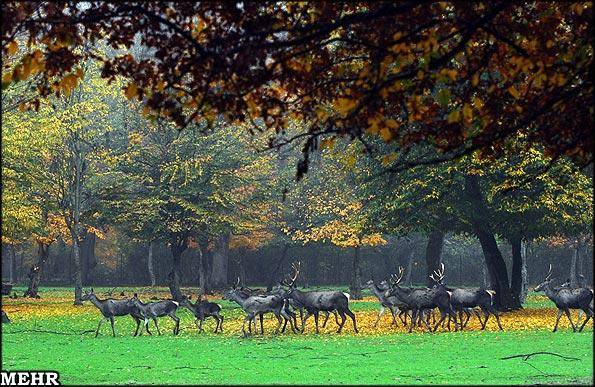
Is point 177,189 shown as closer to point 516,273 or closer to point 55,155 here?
point 55,155

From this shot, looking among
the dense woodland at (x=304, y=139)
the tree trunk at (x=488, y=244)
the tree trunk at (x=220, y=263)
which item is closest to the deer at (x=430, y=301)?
the dense woodland at (x=304, y=139)

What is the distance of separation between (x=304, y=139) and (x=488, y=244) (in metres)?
19.3

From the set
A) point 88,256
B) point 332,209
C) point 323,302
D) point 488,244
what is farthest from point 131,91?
point 88,256

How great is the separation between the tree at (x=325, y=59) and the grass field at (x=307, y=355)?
6634mm

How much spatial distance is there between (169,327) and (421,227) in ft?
38.7

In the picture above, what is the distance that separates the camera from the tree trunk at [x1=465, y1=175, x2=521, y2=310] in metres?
37.8

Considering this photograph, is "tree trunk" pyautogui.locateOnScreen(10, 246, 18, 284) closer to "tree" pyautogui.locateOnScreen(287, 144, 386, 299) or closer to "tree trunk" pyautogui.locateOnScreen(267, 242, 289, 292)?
"tree trunk" pyautogui.locateOnScreen(267, 242, 289, 292)

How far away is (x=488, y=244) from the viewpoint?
40.7 m

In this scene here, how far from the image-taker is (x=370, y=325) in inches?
1287

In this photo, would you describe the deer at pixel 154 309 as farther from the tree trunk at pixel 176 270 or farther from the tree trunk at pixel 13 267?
the tree trunk at pixel 13 267

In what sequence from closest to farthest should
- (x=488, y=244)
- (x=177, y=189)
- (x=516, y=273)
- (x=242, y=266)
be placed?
(x=488, y=244)
(x=516, y=273)
(x=177, y=189)
(x=242, y=266)

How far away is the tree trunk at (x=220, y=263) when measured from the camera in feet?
213

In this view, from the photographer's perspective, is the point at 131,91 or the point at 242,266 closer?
the point at 131,91

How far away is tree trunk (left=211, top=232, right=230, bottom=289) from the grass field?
3017cm
